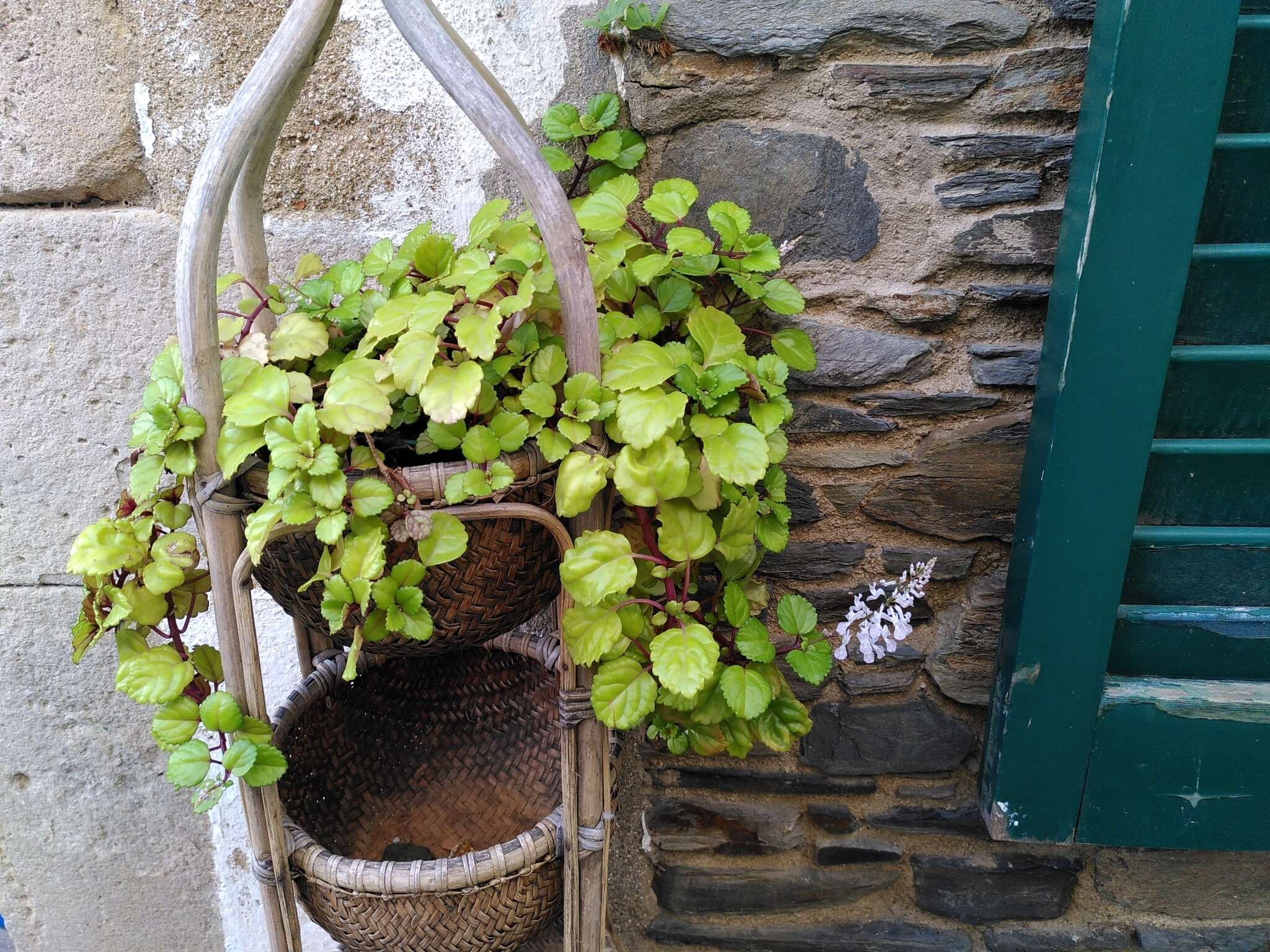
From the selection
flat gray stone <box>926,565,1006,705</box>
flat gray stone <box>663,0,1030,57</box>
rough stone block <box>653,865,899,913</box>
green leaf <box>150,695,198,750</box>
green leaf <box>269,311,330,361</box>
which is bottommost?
rough stone block <box>653,865,899,913</box>

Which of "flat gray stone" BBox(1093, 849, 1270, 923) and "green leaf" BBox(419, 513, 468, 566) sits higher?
"green leaf" BBox(419, 513, 468, 566)

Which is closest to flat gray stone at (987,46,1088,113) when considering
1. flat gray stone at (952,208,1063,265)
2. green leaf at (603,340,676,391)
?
flat gray stone at (952,208,1063,265)

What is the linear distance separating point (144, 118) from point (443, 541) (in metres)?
0.92

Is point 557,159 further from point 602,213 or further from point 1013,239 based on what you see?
point 1013,239

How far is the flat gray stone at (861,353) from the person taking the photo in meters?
1.28

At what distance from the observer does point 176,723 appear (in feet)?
3.11

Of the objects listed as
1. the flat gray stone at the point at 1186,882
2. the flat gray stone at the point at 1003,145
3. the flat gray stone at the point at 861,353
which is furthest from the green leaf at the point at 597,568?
the flat gray stone at the point at 1186,882

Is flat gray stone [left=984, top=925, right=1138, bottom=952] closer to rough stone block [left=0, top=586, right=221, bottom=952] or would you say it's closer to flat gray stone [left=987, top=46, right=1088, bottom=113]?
flat gray stone [left=987, top=46, right=1088, bottom=113]

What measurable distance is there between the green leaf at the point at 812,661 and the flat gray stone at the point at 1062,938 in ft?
2.47

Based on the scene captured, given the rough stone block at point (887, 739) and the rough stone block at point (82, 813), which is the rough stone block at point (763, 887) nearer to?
the rough stone block at point (887, 739)

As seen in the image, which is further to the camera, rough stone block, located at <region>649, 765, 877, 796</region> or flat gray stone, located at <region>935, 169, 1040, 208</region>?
rough stone block, located at <region>649, 765, 877, 796</region>

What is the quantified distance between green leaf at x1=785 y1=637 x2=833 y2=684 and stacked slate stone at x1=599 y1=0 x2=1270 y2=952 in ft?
0.88

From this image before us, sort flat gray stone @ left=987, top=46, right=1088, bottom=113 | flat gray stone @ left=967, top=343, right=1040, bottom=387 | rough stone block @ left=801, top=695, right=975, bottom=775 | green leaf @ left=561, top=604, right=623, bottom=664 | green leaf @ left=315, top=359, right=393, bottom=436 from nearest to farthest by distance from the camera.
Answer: green leaf @ left=315, top=359, right=393, bottom=436, green leaf @ left=561, top=604, right=623, bottom=664, flat gray stone @ left=987, top=46, right=1088, bottom=113, flat gray stone @ left=967, top=343, right=1040, bottom=387, rough stone block @ left=801, top=695, right=975, bottom=775

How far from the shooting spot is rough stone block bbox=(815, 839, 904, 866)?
57.9 inches
